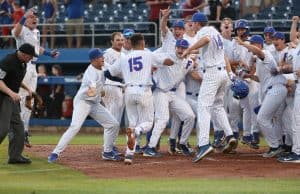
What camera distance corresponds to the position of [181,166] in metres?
13.4

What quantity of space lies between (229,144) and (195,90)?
1651mm

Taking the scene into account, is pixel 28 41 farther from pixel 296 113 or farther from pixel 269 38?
pixel 296 113

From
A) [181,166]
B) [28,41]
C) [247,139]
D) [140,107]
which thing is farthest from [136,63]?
[247,139]

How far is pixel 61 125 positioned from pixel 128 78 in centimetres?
1093

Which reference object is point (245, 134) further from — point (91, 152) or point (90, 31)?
point (90, 31)

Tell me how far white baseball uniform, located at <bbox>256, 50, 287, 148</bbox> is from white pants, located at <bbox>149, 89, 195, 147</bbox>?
133 centimetres

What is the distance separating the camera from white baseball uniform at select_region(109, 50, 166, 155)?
1384cm

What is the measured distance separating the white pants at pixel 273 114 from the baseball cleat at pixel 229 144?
1.91 feet

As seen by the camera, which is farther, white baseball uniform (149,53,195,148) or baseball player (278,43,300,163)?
white baseball uniform (149,53,195,148)

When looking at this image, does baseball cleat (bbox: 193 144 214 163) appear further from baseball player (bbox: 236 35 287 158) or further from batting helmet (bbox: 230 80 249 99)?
batting helmet (bbox: 230 80 249 99)

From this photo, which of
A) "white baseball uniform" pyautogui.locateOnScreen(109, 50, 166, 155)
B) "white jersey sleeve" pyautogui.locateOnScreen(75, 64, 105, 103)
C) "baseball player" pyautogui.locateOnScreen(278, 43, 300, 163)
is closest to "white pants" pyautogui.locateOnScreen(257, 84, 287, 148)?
"baseball player" pyautogui.locateOnScreen(278, 43, 300, 163)

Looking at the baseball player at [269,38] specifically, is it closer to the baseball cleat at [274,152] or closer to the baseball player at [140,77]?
the baseball cleat at [274,152]

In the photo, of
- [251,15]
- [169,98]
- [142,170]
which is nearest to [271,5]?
[251,15]

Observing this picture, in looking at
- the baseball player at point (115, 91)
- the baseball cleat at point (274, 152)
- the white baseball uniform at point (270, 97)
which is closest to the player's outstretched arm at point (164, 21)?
the baseball player at point (115, 91)
